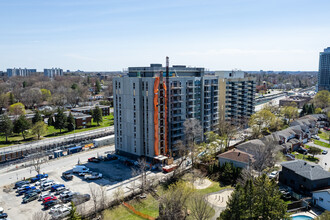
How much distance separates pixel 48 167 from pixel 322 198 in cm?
4921

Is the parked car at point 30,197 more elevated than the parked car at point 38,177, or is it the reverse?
the parked car at point 38,177

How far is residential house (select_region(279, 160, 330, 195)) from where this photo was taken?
36500 mm

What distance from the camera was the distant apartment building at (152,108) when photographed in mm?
50000

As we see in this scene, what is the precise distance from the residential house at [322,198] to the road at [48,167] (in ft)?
145

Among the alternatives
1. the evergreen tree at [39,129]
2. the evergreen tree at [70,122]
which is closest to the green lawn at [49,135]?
the evergreen tree at [70,122]

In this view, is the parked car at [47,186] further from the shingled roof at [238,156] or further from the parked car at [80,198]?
the shingled roof at [238,156]

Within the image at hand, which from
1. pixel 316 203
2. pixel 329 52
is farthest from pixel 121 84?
pixel 329 52

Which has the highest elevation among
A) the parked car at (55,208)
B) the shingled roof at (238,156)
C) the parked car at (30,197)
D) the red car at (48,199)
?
the shingled roof at (238,156)

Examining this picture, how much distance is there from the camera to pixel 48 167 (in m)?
50.8

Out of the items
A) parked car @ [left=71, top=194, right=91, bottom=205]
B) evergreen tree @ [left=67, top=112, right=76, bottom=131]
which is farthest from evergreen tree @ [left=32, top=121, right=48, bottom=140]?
parked car @ [left=71, top=194, right=91, bottom=205]

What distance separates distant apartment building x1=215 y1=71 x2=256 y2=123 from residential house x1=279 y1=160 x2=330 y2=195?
1257 inches

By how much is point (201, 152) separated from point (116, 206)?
76.4 feet

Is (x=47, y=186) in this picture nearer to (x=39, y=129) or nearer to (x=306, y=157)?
(x=39, y=129)

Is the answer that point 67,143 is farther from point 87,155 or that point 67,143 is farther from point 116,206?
point 116,206
